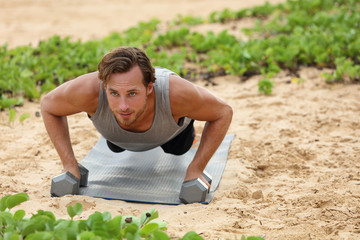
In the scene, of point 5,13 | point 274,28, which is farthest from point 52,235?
point 5,13

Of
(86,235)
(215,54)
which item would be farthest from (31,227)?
(215,54)

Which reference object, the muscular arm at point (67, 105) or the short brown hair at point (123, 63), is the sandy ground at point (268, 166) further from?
the short brown hair at point (123, 63)

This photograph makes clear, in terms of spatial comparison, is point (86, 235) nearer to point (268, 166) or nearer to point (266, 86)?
point (268, 166)

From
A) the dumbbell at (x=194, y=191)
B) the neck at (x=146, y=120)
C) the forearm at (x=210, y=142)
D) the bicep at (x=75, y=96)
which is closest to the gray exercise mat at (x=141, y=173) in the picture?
the dumbbell at (x=194, y=191)

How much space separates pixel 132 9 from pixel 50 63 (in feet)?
16.3

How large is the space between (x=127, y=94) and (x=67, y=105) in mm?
510

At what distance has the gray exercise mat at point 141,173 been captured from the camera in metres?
3.27

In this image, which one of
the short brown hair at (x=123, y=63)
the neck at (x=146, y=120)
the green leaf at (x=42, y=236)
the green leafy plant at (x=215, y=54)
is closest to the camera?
the green leaf at (x=42, y=236)

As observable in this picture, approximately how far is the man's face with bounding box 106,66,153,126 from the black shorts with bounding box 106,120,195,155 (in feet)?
2.54

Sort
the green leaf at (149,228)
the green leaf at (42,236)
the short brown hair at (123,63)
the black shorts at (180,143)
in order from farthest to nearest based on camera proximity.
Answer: the black shorts at (180,143) → the short brown hair at (123,63) → the green leaf at (149,228) → the green leaf at (42,236)

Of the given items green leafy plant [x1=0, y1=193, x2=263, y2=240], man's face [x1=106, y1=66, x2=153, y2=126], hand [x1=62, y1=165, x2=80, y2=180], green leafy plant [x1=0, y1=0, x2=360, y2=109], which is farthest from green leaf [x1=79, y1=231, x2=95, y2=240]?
green leafy plant [x1=0, y1=0, x2=360, y2=109]

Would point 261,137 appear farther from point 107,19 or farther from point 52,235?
point 107,19

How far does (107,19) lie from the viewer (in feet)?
30.2

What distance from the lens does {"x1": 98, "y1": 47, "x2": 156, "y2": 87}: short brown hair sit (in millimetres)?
2783
